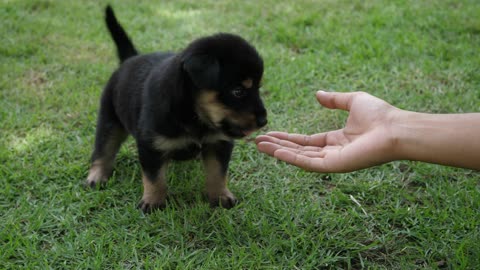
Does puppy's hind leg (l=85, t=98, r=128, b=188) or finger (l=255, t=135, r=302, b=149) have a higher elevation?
finger (l=255, t=135, r=302, b=149)

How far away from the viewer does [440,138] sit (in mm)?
2275

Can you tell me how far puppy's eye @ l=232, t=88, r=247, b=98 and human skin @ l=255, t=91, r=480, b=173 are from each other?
374mm

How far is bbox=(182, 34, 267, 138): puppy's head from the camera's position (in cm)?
246

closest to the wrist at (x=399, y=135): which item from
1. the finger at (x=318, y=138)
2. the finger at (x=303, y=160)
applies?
the finger at (x=303, y=160)

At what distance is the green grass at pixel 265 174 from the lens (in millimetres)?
2619

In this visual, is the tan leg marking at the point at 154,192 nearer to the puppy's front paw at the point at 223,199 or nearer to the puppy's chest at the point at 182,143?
the puppy's chest at the point at 182,143

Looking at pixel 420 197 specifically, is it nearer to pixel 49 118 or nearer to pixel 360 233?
pixel 360 233

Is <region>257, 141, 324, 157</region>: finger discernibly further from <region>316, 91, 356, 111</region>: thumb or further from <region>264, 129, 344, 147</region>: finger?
<region>316, 91, 356, 111</region>: thumb

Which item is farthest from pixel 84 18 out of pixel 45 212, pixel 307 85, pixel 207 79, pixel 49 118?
pixel 207 79

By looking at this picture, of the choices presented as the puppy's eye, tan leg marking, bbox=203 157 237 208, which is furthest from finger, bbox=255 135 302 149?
the puppy's eye

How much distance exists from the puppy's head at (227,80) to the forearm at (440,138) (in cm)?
69

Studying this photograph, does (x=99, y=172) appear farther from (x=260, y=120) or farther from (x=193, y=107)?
(x=260, y=120)

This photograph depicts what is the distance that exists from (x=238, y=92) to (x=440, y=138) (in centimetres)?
98

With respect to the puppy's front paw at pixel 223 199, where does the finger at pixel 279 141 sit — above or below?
above
